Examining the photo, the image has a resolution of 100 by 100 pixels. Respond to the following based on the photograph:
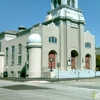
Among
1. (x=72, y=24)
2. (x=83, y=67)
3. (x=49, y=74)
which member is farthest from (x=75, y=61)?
(x=49, y=74)

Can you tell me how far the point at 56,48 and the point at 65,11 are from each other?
8839mm

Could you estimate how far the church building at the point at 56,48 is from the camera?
38.7m

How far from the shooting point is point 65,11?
44.8m

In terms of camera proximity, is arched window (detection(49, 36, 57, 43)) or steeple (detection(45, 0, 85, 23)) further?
steeple (detection(45, 0, 85, 23))

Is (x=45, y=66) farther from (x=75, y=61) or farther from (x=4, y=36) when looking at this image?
(x=4, y=36)

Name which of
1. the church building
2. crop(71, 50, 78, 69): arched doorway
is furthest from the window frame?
crop(71, 50, 78, 69): arched doorway

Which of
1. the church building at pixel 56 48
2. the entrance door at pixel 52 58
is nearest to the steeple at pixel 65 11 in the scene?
the church building at pixel 56 48

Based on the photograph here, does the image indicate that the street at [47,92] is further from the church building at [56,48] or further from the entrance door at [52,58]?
the entrance door at [52,58]

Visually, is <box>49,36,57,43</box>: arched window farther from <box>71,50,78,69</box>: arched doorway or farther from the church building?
<box>71,50,78,69</box>: arched doorway

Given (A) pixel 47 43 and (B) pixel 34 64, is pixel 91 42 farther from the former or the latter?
(B) pixel 34 64

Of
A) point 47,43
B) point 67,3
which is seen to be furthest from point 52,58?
Result: point 67,3

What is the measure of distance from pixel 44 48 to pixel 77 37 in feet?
32.4

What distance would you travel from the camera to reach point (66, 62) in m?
42.8

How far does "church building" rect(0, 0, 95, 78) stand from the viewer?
38.7 metres
